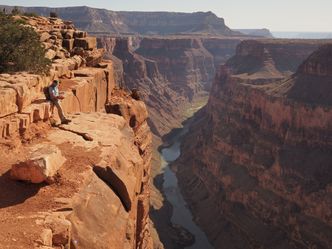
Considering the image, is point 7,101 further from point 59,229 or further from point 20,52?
point 59,229

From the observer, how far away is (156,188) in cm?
7250

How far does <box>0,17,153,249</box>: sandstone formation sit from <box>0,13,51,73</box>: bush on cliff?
0.71 meters

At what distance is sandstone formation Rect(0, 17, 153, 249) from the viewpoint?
411 inches

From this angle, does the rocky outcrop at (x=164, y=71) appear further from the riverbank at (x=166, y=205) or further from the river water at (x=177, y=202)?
the riverbank at (x=166, y=205)

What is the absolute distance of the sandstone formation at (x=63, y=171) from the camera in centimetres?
1045

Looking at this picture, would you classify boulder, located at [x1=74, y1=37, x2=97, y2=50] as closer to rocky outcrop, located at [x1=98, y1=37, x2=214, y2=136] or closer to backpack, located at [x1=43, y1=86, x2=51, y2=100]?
backpack, located at [x1=43, y1=86, x2=51, y2=100]

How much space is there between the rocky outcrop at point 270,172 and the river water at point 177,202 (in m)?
1.16

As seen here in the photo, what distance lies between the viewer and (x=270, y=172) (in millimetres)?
58219

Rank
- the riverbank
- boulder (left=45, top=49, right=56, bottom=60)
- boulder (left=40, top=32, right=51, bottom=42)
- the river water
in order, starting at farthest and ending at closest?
the river water
the riverbank
boulder (left=40, top=32, right=51, bottom=42)
boulder (left=45, top=49, right=56, bottom=60)

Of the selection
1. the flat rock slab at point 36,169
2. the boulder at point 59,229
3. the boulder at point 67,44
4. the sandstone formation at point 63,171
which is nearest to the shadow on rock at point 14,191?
the sandstone formation at point 63,171

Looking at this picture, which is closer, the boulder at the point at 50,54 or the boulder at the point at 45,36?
the boulder at the point at 50,54

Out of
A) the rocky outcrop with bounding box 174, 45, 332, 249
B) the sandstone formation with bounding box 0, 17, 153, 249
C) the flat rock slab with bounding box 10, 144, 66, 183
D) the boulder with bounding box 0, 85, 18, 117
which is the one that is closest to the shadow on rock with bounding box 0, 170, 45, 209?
the sandstone formation with bounding box 0, 17, 153, 249

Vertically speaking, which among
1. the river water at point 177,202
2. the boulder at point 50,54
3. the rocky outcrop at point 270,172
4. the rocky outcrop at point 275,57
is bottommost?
the river water at point 177,202

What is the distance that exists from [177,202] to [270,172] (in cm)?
1700
